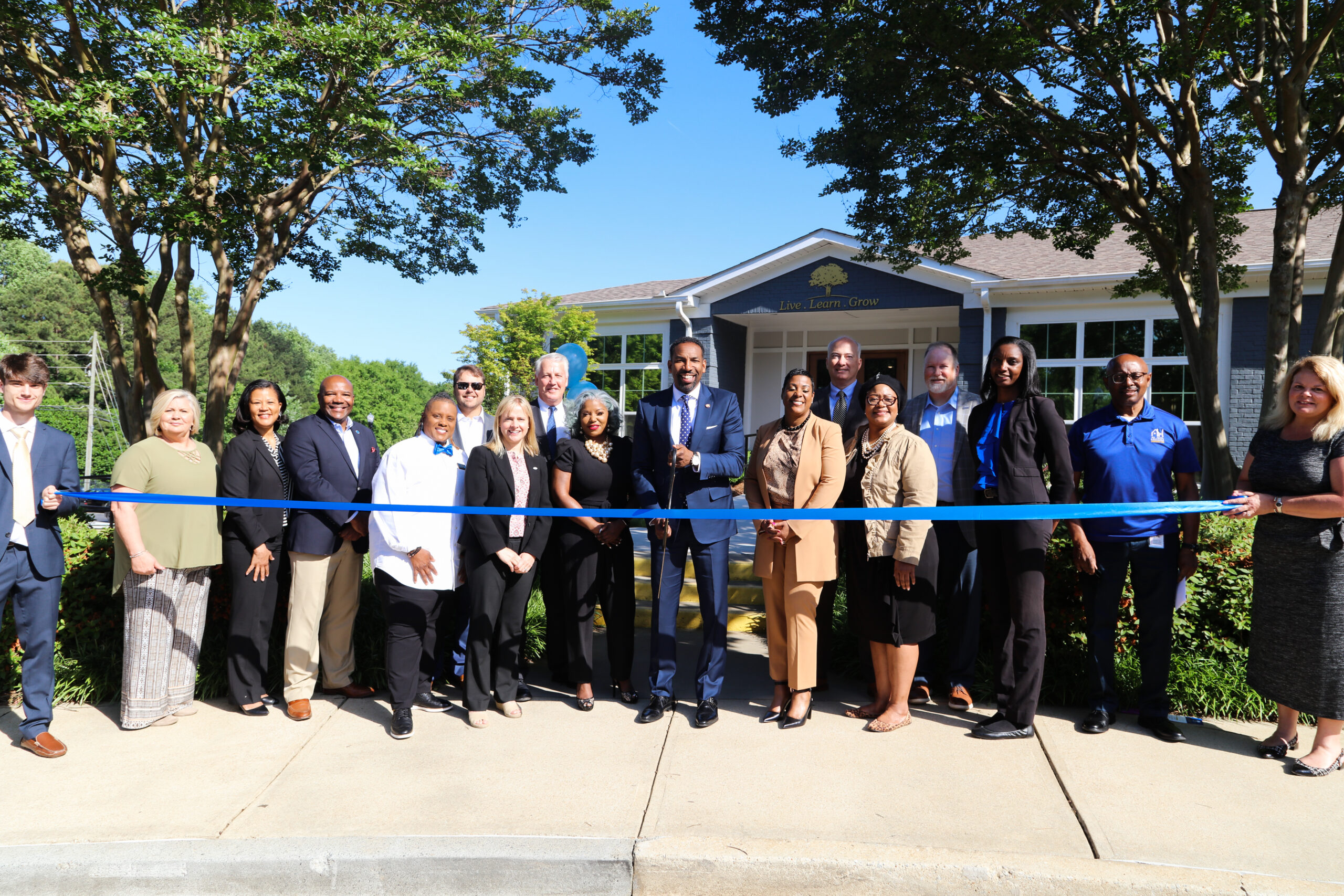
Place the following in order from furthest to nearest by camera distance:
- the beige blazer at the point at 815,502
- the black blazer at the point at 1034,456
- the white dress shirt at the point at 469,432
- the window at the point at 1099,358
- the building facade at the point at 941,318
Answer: the window at the point at 1099,358 → the building facade at the point at 941,318 → the white dress shirt at the point at 469,432 → the beige blazer at the point at 815,502 → the black blazer at the point at 1034,456

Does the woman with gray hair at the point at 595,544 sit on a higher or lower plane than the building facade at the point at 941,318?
lower

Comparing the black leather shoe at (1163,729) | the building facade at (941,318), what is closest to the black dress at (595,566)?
the black leather shoe at (1163,729)

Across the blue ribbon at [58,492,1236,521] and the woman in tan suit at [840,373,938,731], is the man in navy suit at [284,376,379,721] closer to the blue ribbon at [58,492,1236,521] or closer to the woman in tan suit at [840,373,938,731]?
the blue ribbon at [58,492,1236,521]

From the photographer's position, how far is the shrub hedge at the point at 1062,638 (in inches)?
186

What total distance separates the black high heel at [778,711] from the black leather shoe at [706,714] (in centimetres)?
27

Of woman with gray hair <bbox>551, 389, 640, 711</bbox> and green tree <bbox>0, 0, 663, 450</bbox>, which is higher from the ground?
green tree <bbox>0, 0, 663, 450</bbox>

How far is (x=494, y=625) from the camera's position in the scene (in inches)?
189

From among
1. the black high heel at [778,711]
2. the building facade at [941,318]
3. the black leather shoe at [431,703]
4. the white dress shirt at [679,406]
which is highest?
the building facade at [941,318]

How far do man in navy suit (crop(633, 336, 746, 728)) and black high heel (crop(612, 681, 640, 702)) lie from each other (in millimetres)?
192

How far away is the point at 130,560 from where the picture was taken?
14.5ft

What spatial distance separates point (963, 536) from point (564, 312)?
61.9 feet

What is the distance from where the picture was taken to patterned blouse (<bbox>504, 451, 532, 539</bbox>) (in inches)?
188

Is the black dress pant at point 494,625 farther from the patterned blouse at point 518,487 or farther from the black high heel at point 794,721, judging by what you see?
the black high heel at point 794,721

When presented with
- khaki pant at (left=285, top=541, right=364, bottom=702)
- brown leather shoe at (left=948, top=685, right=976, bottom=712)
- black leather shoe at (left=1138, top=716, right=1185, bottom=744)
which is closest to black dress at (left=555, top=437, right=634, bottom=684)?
khaki pant at (left=285, top=541, right=364, bottom=702)
